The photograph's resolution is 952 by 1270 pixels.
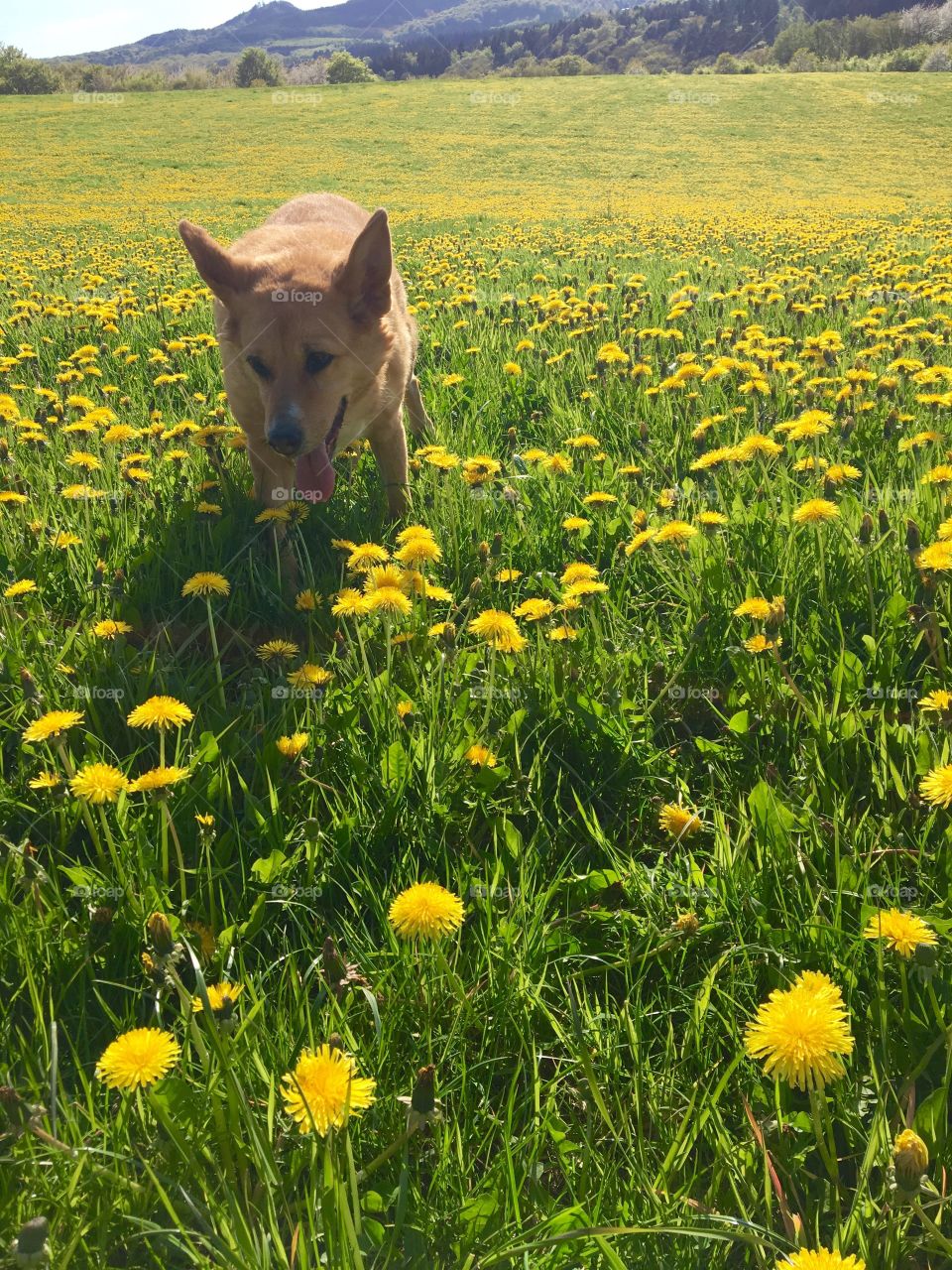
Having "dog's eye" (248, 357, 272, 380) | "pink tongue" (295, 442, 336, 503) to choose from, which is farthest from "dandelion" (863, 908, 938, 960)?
"dog's eye" (248, 357, 272, 380)

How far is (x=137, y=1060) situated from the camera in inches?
44.3

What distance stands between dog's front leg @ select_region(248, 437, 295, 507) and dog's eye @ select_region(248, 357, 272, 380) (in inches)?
11.0

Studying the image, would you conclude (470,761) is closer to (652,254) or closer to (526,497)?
(526,497)

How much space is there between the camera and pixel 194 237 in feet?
11.2

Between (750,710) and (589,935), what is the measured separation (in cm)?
81

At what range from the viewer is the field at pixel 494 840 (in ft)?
3.73

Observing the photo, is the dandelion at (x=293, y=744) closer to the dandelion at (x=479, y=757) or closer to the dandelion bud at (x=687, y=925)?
the dandelion at (x=479, y=757)

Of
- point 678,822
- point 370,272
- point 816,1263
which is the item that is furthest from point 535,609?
point 370,272

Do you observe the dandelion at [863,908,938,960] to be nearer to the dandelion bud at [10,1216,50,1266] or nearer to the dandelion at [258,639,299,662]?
the dandelion bud at [10,1216,50,1266]

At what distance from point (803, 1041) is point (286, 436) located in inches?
109

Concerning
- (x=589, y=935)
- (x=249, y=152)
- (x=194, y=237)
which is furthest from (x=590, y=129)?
(x=589, y=935)

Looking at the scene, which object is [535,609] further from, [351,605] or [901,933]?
[901,933]

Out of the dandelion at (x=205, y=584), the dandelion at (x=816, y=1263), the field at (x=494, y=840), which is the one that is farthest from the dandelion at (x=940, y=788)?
the dandelion at (x=205, y=584)

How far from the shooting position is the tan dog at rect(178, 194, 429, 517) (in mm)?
3457
